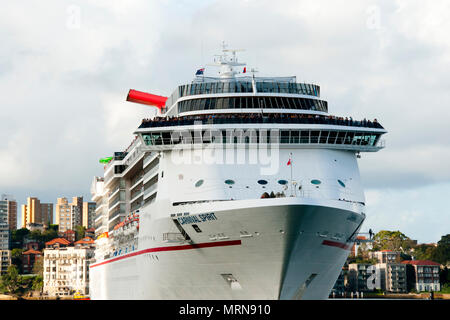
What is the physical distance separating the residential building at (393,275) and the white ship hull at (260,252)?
126m

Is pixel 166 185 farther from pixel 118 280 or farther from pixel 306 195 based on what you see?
pixel 118 280

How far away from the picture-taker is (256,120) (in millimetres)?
49312

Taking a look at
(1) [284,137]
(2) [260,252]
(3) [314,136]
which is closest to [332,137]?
(3) [314,136]

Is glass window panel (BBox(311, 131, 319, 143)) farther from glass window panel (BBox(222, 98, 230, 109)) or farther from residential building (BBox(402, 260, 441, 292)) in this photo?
residential building (BBox(402, 260, 441, 292))

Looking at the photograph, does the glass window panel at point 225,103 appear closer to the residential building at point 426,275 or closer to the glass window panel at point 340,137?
the glass window panel at point 340,137

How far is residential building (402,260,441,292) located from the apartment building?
95501 mm

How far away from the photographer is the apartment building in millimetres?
55953

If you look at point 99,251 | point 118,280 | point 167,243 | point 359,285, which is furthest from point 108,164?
point 359,285

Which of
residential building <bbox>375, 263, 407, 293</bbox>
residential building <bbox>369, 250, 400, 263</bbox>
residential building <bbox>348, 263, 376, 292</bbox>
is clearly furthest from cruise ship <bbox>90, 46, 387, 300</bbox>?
residential building <bbox>369, 250, 400, 263</bbox>

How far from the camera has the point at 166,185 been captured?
165 feet

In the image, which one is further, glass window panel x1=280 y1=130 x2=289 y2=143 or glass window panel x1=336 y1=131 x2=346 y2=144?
glass window panel x1=336 y1=131 x2=346 y2=144

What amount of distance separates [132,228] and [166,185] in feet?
26.0

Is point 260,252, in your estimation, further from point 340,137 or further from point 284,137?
point 340,137

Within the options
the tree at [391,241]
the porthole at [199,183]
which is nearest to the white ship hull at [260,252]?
the porthole at [199,183]
